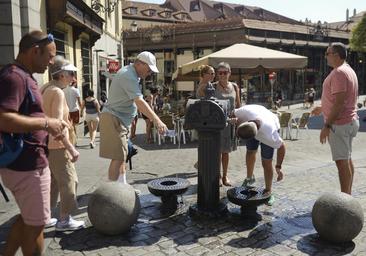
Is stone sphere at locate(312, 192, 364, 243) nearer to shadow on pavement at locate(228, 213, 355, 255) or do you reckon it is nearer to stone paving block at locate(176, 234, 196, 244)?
shadow on pavement at locate(228, 213, 355, 255)

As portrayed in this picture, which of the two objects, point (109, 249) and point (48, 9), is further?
point (48, 9)

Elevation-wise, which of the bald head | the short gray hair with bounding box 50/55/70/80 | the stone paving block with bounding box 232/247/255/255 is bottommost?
the stone paving block with bounding box 232/247/255/255

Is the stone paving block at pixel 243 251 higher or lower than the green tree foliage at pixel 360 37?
lower

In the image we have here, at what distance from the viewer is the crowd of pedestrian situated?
2.80 meters

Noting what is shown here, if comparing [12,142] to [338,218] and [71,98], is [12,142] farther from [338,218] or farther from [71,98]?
[71,98]

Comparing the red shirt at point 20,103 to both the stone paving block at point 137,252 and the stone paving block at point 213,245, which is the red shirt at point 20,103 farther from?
the stone paving block at point 213,245

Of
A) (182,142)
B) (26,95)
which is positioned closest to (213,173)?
(26,95)

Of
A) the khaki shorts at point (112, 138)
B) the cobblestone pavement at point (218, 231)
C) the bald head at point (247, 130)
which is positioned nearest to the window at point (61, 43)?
the cobblestone pavement at point (218, 231)

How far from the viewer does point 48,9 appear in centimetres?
1180

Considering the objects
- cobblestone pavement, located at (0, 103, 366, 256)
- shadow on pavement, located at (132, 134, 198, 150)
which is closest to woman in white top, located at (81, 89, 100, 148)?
shadow on pavement, located at (132, 134, 198, 150)

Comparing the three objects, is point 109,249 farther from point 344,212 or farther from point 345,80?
point 345,80

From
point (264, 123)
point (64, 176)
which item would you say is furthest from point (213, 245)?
point (64, 176)

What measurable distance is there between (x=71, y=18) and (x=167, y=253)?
10641 mm

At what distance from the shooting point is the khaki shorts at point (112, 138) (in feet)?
16.2
